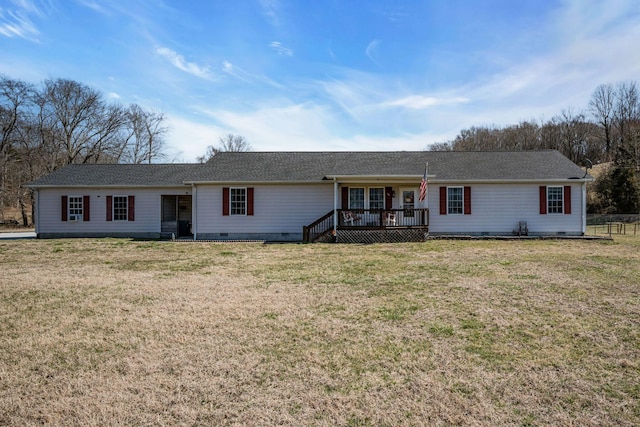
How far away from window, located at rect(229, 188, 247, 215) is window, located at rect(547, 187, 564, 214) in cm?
1424

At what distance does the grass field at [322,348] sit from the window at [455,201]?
8.83 m

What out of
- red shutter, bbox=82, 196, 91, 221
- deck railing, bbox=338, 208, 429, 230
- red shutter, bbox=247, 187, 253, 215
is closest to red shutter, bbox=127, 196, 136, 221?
red shutter, bbox=82, 196, 91, 221

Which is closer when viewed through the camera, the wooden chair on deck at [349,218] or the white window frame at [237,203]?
the wooden chair on deck at [349,218]

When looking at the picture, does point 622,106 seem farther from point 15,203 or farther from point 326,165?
point 15,203

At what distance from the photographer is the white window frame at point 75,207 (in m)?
18.8

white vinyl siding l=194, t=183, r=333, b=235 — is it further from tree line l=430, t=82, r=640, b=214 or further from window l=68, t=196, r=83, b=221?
tree line l=430, t=82, r=640, b=214

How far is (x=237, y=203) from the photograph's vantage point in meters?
17.6

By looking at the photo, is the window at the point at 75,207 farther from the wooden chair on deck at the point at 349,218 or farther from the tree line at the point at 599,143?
the tree line at the point at 599,143

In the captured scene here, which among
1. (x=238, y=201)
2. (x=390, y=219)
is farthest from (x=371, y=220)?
(x=238, y=201)

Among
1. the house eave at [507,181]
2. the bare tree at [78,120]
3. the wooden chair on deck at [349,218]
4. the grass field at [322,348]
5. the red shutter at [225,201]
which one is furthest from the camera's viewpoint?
the bare tree at [78,120]

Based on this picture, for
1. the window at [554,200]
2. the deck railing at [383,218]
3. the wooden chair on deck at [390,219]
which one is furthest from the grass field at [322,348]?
the window at [554,200]

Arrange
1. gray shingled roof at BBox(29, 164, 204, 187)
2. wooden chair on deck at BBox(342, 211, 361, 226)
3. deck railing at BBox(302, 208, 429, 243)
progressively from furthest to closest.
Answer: gray shingled roof at BBox(29, 164, 204, 187) < wooden chair on deck at BBox(342, 211, 361, 226) < deck railing at BBox(302, 208, 429, 243)

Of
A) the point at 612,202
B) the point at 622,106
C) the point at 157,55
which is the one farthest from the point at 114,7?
the point at 622,106

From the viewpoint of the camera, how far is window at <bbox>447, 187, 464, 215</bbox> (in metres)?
17.5
